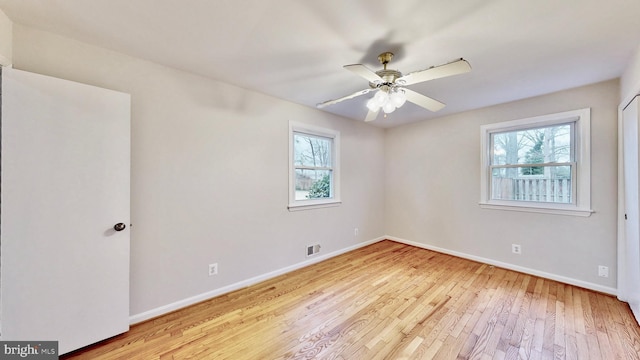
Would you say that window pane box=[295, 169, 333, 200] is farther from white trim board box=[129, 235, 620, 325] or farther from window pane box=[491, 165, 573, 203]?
window pane box=[491, 165, 573, 203]

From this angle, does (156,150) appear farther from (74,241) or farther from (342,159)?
(342,159)

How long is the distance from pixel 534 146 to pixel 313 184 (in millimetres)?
3082

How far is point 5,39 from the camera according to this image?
156 cm

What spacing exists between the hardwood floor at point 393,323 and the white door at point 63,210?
0.32 meters

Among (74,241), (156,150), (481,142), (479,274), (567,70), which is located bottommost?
(479,274)

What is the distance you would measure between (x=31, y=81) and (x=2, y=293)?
1.39 m

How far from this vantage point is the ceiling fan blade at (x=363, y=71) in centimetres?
165

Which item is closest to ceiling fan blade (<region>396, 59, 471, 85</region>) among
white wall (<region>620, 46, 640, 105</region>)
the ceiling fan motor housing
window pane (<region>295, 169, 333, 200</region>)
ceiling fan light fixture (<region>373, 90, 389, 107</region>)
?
the ceiling fan motor housing

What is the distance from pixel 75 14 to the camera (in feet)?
5.10

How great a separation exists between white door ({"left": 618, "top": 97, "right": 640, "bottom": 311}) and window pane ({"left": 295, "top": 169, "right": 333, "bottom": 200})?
10.5 ft

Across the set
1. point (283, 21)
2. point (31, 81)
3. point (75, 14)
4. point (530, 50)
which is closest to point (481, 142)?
point (530, 50)

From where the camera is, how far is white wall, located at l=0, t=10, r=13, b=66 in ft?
4.99

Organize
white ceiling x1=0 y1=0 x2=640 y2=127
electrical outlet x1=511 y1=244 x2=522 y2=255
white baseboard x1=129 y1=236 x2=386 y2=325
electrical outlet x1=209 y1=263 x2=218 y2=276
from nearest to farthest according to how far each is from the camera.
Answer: white ceiling x1=0 y1=0 x2=640 y2=127, white baseboard x1=129 y1=236 x2=386 y2=325, electrical outlet x1=209 y1=263 x2=218 y2=276, electrical outlet x1=511 y1=244 x2=522 y2=255

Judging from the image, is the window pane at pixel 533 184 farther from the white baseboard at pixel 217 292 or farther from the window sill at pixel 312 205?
the white baseboard at pixel 217 292
